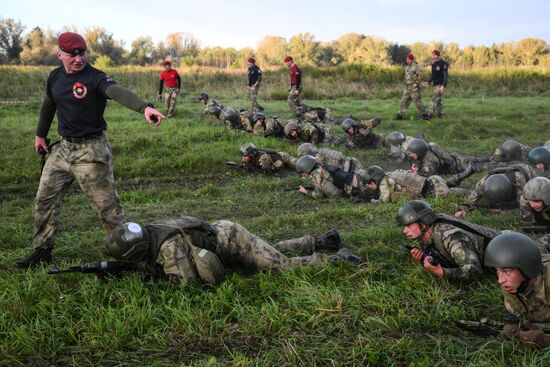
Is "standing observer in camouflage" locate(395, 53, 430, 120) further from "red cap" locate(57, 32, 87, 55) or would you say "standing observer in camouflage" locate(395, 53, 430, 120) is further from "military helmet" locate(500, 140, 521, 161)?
"red cap" locate(57, 32, 87, 55)

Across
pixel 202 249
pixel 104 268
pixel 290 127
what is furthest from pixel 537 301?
pixel 290 127

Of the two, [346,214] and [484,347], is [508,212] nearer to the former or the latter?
[346,214]

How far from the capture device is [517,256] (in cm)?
346

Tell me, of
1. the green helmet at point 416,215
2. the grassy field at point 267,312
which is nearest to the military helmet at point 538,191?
the grassy field at point 267,312

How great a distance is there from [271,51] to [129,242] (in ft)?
223

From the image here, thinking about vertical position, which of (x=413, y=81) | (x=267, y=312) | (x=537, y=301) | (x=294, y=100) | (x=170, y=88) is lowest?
(x=267, y=312)

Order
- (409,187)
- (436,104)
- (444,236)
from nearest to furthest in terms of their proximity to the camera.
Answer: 1. (444,236)
2. (409,187)
3. (436,104)

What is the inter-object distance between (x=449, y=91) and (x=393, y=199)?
19.3 meters

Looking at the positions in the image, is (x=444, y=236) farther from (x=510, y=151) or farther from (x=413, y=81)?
(x=413, y=81)

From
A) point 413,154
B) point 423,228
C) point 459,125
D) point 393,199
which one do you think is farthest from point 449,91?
point 423,228

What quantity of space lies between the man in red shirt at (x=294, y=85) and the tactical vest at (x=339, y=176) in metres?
7.76

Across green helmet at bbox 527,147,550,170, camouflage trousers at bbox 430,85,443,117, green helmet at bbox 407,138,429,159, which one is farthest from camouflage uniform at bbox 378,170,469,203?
camouflage trousers at bbox 430,85,443,117

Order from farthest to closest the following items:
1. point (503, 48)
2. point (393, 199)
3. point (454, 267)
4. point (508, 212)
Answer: point (503, 48)
point (393, 199)
point (508, 212)
point (454, 267)

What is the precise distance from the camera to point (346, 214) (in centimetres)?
713
